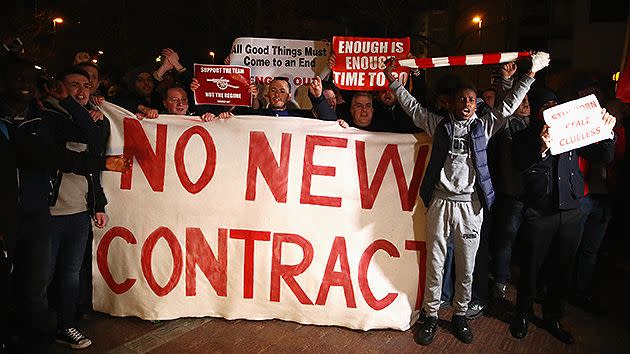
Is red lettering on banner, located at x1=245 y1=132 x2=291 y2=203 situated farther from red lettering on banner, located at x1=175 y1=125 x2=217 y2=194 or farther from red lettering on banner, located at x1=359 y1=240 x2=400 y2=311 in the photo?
red lettering on banner, located at x1=359 y1=240 x2=400 y2=311

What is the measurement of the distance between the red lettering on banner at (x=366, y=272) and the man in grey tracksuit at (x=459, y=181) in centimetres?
29

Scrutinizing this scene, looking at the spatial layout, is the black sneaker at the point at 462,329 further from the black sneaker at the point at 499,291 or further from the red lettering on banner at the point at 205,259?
the red lettering on banner at the point at 205,259

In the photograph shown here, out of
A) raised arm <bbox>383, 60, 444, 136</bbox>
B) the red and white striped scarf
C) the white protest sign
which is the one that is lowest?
raised arm <bbox>383, 60, 444, 136</bbox>

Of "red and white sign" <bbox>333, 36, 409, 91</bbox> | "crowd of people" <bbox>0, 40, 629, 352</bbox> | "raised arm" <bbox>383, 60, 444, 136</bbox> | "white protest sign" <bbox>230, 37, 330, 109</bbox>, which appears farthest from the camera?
"white protest sign" <bbox>230, 37, 330, 109</bbox>

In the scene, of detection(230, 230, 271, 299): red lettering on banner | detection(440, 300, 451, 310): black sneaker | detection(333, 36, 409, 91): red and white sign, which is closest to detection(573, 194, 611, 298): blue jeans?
detection(440, 300, 451, 310): black sneaker

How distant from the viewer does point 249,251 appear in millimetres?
4164

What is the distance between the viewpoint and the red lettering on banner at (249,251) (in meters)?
4.15

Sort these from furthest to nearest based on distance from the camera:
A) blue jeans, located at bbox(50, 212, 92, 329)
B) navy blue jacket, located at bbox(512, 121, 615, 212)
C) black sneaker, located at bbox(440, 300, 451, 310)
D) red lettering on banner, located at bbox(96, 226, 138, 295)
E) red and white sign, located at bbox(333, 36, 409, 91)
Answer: red and white sign, located at bbox(333, 36, 409, 91)
black sneaker, located at bbox(440, 300, 451, 310)
red lettering on banner, located at bbox(96, 226, 138, 295)
navy blue jacket, located at bbox(512, 121, 615, 212)
blue jeans, located at bbox(50, 212, 92, 329)

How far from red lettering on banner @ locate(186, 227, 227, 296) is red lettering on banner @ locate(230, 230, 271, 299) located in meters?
0.14

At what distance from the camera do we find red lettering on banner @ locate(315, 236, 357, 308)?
411 centimetres

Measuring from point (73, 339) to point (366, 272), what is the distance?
2.20m

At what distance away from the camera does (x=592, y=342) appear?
403 cm

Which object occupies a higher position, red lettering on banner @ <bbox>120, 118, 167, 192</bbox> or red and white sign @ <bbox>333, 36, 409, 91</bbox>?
red and white sign @ <bbox>333, 36, 409, 91</bbox>

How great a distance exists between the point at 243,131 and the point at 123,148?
974mm
